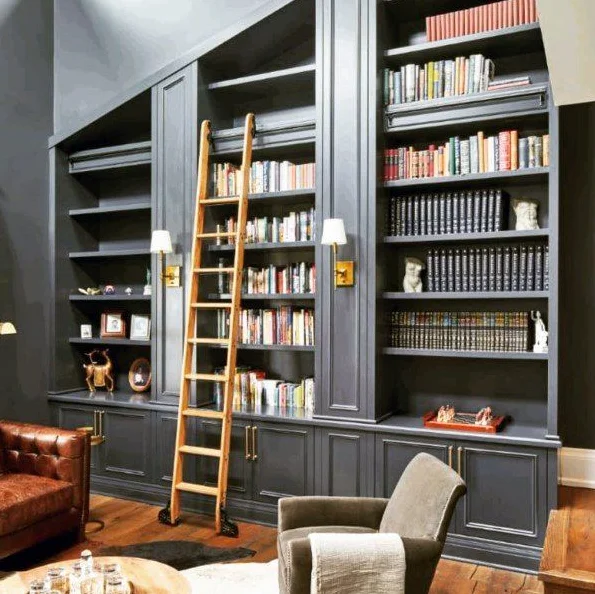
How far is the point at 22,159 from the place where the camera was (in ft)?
16.4

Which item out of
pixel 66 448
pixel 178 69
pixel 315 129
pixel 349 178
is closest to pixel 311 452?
pixel 66 448

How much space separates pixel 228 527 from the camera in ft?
13.1

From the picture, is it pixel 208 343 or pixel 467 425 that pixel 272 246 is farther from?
pixel 467 425

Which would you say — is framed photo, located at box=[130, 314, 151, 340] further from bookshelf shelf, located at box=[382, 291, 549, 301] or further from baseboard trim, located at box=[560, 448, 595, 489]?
baseboard trim, located at box=[560, 448, 595, 489]

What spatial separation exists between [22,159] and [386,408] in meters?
3.40

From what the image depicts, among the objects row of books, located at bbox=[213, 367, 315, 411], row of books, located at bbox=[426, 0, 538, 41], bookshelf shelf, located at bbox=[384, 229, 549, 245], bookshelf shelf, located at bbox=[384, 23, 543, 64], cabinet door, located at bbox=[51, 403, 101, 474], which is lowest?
cabinet door, located at bbox=[51, 403, 101, 474]

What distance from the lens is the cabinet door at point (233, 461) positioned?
170 inches

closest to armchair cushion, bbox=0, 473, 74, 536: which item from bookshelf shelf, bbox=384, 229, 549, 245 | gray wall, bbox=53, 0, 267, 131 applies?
bookshelf shelf, bbox=384, 229, 549, 245

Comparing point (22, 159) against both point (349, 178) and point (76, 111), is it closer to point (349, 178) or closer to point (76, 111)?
point (76, 111)

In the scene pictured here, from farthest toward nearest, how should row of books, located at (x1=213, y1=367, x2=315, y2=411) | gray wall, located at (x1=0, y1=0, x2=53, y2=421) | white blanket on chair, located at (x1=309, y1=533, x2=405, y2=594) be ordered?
1. gray wall, located at (x1=0, y1=0, x2=53, y2=421)
2. row of books, located at (x1=213, y1=367, x2=315, y2=411)
3. white blanket on chair, located at (x1=309, y1=533, x2=405, y2=594)

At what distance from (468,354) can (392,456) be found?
0.77 metres

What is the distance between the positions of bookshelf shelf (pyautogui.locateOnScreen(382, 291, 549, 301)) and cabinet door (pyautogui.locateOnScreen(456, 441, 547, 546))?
85cm

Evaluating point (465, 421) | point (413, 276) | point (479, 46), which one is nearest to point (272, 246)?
point (413, 276)

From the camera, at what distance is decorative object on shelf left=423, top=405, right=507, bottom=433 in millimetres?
3678
